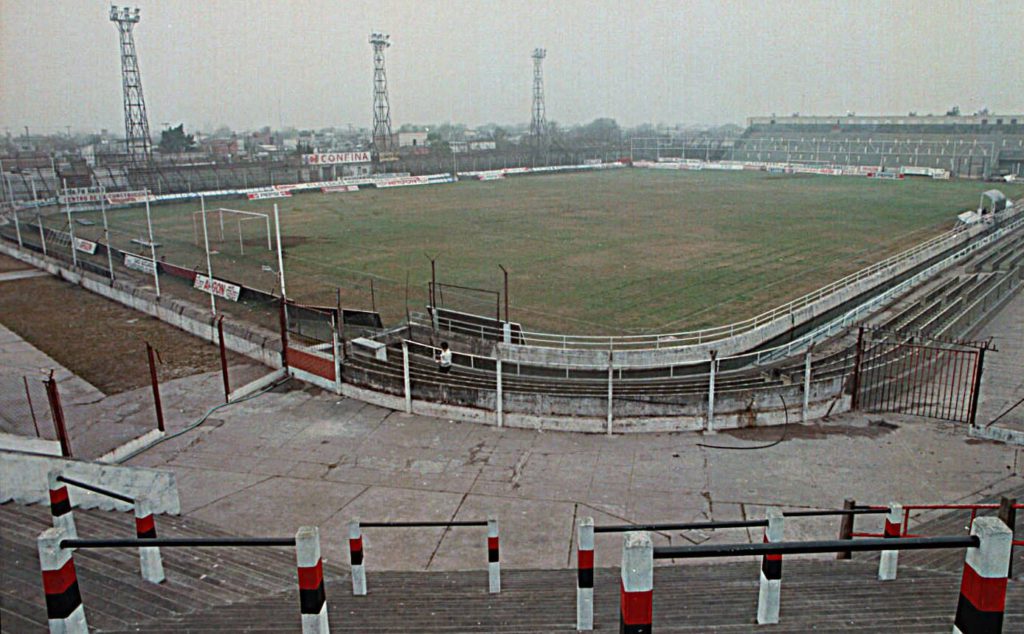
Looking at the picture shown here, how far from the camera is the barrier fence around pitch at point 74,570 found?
4383 millimetres

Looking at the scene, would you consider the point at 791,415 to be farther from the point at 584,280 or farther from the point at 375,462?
the point at 584,280

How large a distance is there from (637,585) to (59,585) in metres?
3.47

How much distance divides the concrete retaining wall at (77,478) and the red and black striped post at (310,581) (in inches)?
234

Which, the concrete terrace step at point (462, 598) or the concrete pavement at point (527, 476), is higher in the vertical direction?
the concrete terrace step at point (462, 598)

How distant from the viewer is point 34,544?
7895 mm

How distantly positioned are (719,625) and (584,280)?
28.1 metres

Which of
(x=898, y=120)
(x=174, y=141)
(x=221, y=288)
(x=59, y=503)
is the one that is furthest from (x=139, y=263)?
(x=898, y=120)

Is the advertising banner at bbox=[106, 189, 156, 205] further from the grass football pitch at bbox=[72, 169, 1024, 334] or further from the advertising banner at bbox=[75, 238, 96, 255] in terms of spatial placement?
the advertising banner at bbox=[75, 238, 96, 255]

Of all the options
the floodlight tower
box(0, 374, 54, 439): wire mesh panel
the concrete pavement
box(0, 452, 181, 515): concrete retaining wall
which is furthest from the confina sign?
box(0, 452, 181, 515): concrete retaining wall

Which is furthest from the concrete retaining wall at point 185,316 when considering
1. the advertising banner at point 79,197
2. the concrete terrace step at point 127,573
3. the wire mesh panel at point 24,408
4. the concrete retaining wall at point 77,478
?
the advertising banner at point 79,197

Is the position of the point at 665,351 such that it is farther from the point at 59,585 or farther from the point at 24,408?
the point at 59,585

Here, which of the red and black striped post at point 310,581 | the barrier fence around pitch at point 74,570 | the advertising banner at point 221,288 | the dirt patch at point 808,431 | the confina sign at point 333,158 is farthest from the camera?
the confina sign at point 333,158

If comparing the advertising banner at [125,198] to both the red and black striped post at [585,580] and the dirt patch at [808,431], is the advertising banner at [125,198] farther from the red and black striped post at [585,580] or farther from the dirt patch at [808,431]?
the red and black striped post at [585,580]

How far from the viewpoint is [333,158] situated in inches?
3585
